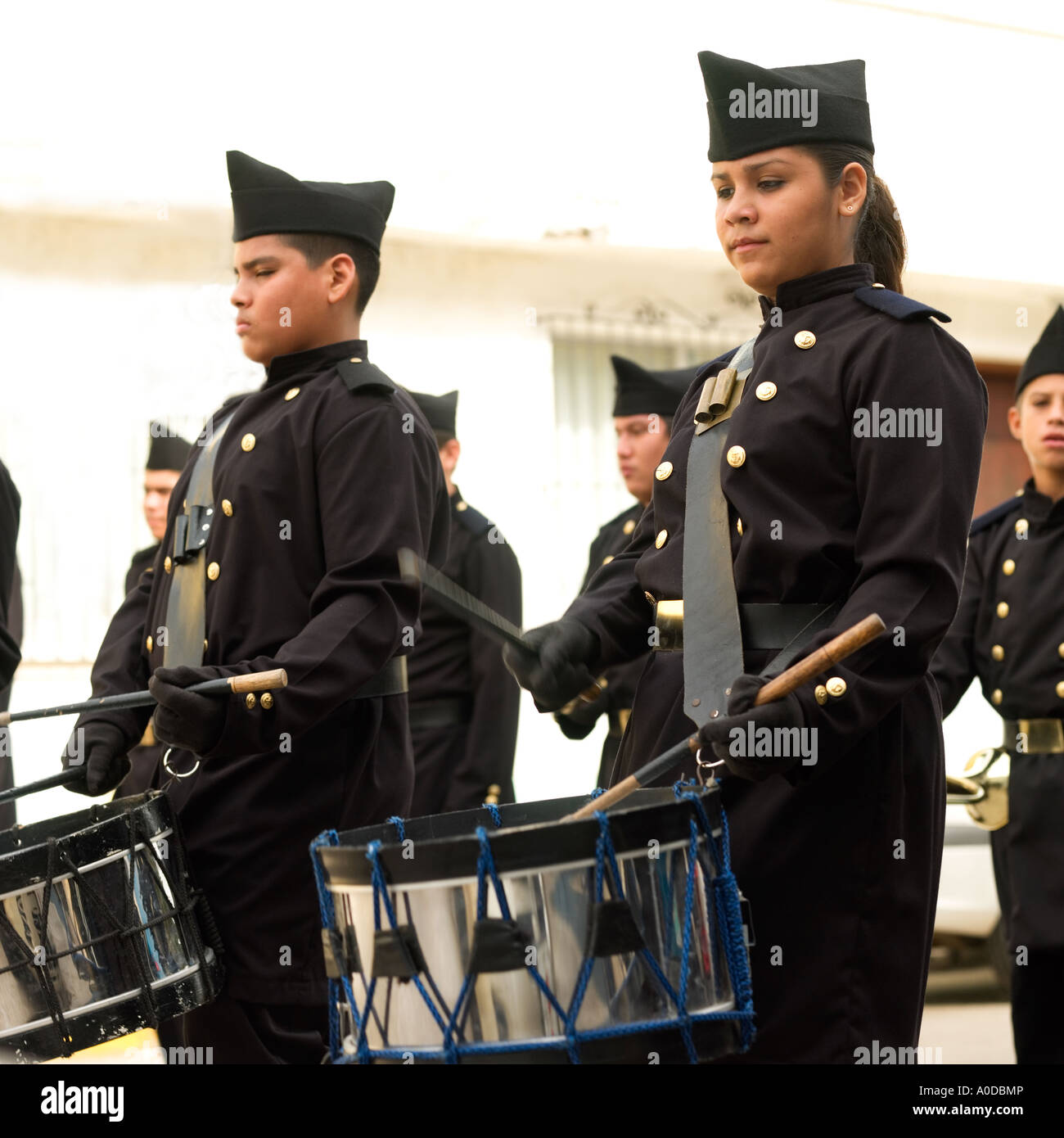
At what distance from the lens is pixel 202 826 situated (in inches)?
137

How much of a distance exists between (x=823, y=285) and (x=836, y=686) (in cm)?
77

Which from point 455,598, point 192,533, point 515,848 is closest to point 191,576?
point 192,533

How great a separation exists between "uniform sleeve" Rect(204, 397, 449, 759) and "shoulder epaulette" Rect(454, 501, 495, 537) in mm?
2659

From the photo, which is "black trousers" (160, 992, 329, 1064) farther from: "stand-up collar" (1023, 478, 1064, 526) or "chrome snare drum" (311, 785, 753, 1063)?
"stand-up collar" (1023, 478, 1064, 526)

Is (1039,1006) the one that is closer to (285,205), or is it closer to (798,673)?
(798,673)

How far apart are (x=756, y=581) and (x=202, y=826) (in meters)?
1.37

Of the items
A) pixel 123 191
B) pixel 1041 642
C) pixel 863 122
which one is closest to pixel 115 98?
pixel 123 191

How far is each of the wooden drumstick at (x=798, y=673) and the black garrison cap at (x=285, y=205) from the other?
1.76 metres

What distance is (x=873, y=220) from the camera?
9.80 feet

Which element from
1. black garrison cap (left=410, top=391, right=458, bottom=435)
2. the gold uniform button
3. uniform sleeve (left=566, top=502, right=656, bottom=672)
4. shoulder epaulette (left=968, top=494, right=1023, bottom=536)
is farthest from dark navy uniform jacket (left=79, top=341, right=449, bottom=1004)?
black garrison cap (left=410, top=391, right=458, bottom=435)

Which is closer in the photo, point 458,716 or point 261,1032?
point 261,1032

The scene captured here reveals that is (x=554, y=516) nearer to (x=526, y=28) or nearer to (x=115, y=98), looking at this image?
(x=526, y=28)

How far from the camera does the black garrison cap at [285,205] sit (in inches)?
149

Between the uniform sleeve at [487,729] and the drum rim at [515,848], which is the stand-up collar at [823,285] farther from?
the uniform sleeve at [487,729]
